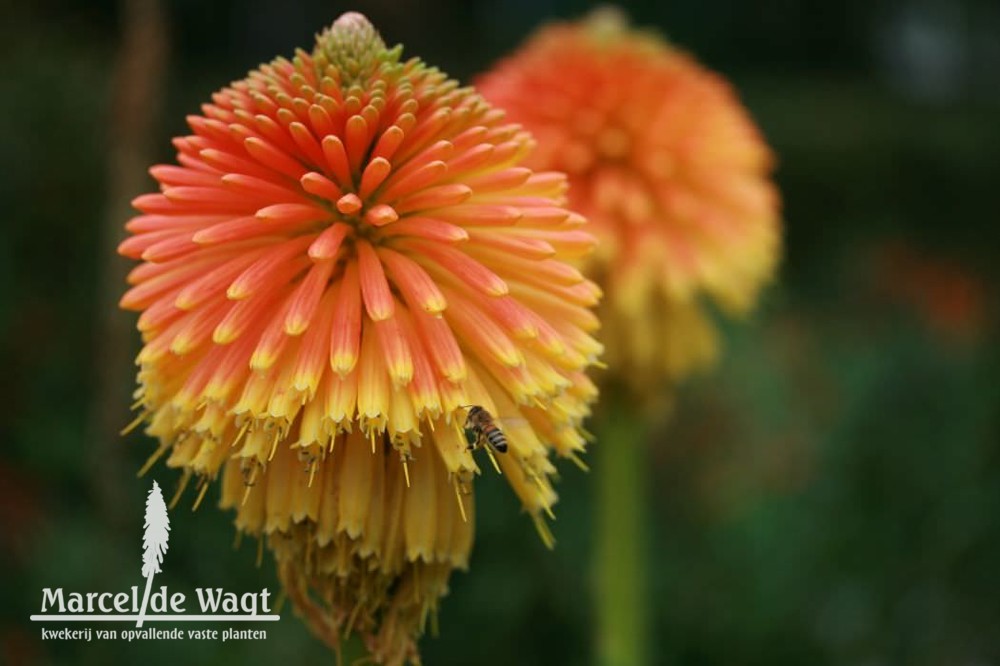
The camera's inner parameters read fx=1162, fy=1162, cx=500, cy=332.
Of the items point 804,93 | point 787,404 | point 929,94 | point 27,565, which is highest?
point 929,94

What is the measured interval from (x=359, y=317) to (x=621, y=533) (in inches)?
79.4

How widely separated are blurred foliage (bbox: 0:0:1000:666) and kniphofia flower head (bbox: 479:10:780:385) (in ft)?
5.52

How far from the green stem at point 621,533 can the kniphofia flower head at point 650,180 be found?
22cm

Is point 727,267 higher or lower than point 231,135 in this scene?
higher

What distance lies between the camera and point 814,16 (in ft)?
47.0

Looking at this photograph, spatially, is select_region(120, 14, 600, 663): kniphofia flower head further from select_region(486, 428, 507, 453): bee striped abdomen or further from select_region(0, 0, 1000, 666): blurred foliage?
select_region(0, 0, 1000, 666): blurred foliage

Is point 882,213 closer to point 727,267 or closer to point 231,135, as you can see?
point 727,267

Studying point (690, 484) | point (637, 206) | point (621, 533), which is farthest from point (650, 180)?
point (690, 484)

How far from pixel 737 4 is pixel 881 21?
2.36 metres

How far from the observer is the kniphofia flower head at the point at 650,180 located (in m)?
3.37

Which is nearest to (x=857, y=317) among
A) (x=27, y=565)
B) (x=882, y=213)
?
(x=882, y=213)

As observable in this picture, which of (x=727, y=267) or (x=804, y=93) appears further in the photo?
(x=804, y=93)

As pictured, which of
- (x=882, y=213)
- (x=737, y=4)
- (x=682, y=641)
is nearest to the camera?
(x=682, y=641)

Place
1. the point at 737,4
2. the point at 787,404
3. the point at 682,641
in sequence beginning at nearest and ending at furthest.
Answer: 1. the point at 682,641
2. the point at 787,404
3. the point at 737,4
